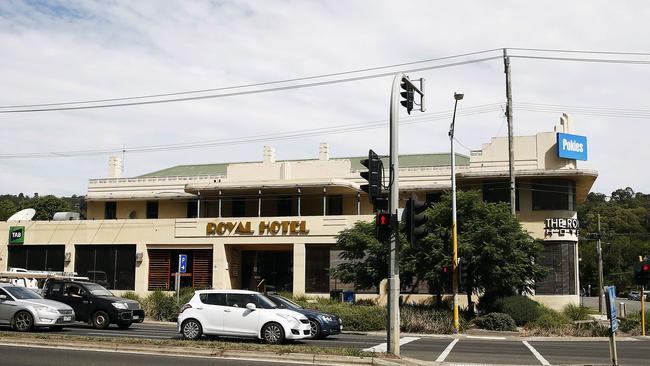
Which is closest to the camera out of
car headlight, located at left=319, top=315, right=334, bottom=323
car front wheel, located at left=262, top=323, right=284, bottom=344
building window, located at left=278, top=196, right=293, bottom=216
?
car front wheel, located at left=262, top=323, right=284, bottom=344

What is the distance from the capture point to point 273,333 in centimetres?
1889

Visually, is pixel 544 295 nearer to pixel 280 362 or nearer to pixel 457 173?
pixel 457 173

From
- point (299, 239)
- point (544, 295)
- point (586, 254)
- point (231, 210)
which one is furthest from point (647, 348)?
point (586, 254)

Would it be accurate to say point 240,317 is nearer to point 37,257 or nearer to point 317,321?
point 317,321

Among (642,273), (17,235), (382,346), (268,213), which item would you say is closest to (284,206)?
(268,213)

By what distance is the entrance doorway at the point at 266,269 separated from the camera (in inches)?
1781

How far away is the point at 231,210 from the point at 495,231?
21.2 m

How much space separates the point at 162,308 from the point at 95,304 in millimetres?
7013

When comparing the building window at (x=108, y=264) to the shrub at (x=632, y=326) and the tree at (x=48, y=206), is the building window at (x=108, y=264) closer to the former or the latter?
the shrub at (x=632, y=326)

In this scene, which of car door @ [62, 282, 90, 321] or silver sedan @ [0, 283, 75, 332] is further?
car door @ [62, 282, 90, 321]

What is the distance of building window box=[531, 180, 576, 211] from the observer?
39094 millimetres

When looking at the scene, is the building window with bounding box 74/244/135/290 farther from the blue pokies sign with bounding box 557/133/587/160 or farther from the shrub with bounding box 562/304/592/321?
the blue pokies sign with bounding box 557/133/587/160

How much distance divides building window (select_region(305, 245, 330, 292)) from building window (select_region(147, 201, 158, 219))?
1301 cm

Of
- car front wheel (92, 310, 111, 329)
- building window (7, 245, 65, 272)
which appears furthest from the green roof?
car front wheel (92, 310, 111, 329)
